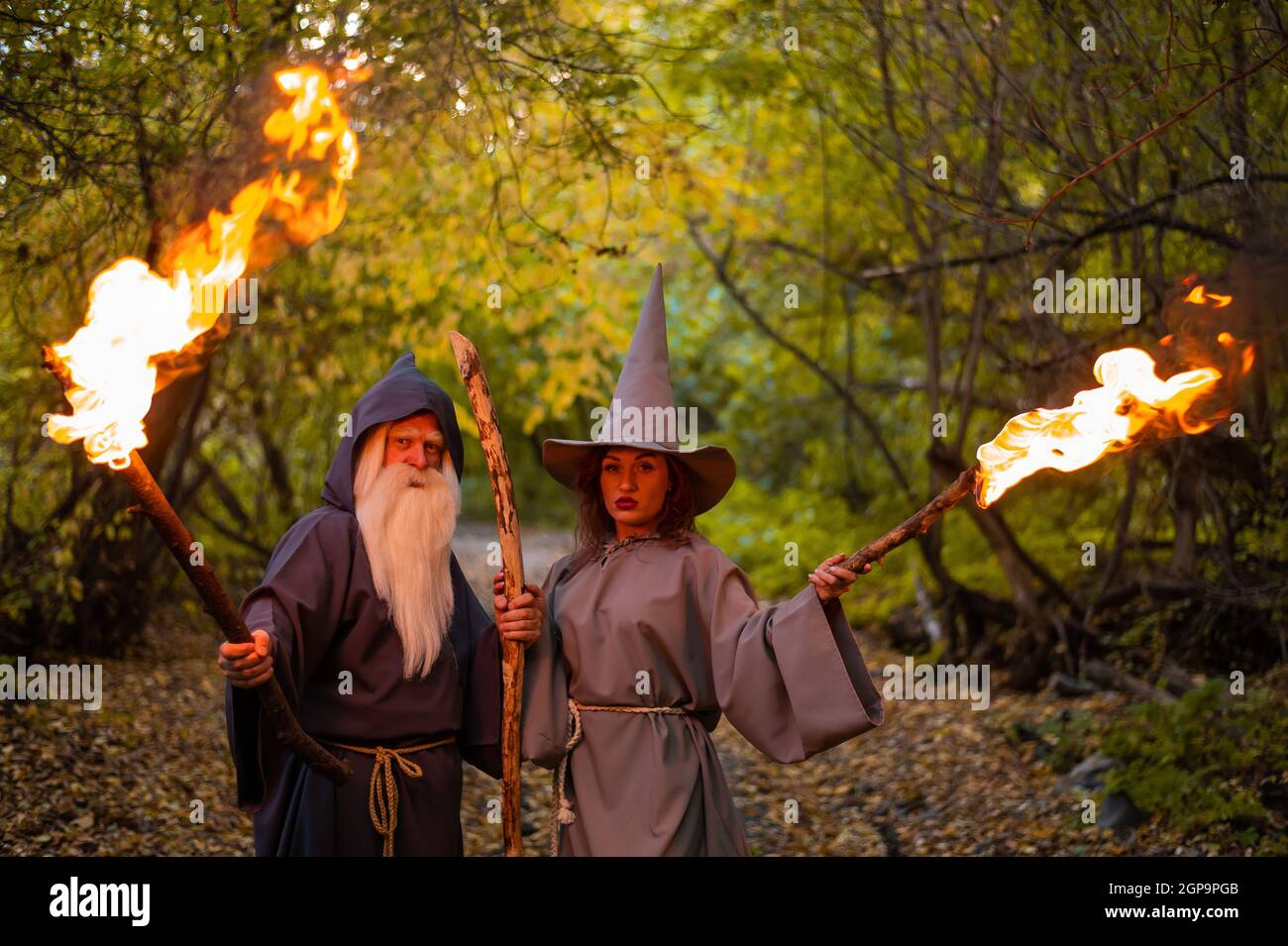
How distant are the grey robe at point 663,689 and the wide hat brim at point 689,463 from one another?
228 mm

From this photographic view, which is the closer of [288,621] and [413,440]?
[288,621]

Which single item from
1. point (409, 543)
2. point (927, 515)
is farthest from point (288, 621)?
point (927, 515)

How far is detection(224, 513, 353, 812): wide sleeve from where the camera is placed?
3330mm

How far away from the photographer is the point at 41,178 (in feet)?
16.6

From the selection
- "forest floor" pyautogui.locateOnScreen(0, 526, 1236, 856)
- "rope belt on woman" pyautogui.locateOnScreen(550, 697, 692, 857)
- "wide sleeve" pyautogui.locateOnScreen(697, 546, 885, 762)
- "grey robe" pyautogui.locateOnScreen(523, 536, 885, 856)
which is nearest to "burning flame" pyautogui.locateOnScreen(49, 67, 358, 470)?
"grey robe" pyautogui.locateOnScreen(523, 536, 885, 856)

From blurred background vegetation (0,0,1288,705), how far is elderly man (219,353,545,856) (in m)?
1.95

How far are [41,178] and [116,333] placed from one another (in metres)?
2.70

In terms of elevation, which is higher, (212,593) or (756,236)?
(756,236)

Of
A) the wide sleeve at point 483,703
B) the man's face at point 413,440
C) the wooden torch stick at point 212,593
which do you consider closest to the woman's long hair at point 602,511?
the wide sleeve at point 483,703

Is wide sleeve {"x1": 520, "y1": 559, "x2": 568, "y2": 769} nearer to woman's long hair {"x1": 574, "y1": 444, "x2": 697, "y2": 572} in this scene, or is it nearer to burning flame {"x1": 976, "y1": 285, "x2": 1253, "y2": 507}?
woman's long hair {"x1": 574, "y1": 444, "x2": 697, "y2": 572}

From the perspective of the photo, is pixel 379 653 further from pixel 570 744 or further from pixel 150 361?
pixel 150 361

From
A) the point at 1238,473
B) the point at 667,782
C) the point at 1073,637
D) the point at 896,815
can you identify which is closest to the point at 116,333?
the point at 667,782

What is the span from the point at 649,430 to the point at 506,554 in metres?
0.60

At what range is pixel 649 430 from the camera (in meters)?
3.82
